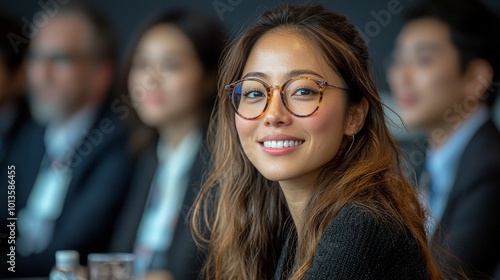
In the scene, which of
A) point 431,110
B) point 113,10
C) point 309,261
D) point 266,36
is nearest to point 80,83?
point 113,10

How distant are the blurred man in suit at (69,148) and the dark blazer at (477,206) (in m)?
1.46

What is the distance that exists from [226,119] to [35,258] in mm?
1721

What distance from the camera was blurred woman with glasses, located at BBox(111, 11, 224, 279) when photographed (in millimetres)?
3521

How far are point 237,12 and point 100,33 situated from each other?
0.62 metres

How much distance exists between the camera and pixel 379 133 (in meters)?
1.83

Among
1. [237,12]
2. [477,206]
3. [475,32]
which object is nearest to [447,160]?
[477,206]

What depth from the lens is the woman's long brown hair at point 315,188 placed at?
1647 millimetres

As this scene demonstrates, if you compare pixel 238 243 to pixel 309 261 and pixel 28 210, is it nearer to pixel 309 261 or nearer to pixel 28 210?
pixel 309 261

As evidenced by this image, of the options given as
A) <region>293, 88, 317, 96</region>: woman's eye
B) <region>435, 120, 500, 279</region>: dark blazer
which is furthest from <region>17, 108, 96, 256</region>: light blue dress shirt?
<region>293, 88, 317, 96</region>: woman's eye

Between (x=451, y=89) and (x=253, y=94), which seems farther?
(x=451, y=89)

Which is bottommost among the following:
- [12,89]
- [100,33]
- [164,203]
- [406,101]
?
[164,203]

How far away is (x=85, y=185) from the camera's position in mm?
3516

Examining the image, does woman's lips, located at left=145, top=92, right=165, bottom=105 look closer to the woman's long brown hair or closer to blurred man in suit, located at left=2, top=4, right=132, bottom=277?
blurred man in suit, located at left=2, top=4, right=132, bottom=277

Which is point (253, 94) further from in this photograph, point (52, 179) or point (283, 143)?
point (52, 179)
